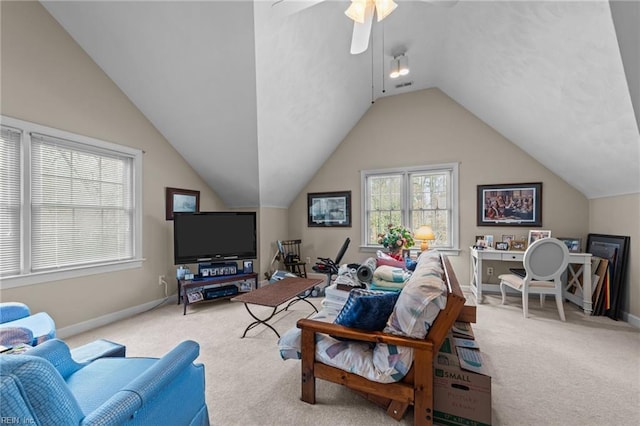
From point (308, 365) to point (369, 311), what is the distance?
594 mm

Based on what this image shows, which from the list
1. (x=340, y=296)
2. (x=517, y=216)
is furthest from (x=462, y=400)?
(x=517, y=216)

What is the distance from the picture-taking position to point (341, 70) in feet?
11.9

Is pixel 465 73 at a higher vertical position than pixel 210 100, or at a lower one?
higher

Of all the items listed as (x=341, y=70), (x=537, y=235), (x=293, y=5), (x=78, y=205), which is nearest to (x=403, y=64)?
(x=341, y=70)

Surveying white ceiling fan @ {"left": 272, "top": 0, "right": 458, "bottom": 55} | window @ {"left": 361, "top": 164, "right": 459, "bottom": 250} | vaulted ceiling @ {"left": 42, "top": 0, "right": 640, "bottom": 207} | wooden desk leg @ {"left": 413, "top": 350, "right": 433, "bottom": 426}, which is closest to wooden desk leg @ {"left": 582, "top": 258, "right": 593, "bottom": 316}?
vaulted ceiling @ {"left": 42, "top": 0, "right": 640, "bottom": 207}

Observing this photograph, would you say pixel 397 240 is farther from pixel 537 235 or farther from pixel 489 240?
pixel 537 235

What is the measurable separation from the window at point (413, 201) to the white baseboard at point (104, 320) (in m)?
3.57

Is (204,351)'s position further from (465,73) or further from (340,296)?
(465,73)

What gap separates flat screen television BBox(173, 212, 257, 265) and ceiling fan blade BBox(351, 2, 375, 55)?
9.12 ft

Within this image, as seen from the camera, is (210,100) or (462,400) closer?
(462,400)

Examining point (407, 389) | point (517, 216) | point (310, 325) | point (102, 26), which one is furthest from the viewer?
point (517, 216)

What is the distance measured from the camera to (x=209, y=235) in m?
3.86

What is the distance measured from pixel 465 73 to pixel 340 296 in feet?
11.7

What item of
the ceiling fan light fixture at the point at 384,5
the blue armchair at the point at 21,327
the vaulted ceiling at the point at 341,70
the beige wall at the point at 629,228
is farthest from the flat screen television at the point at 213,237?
the beige wall at the point at 629,228
